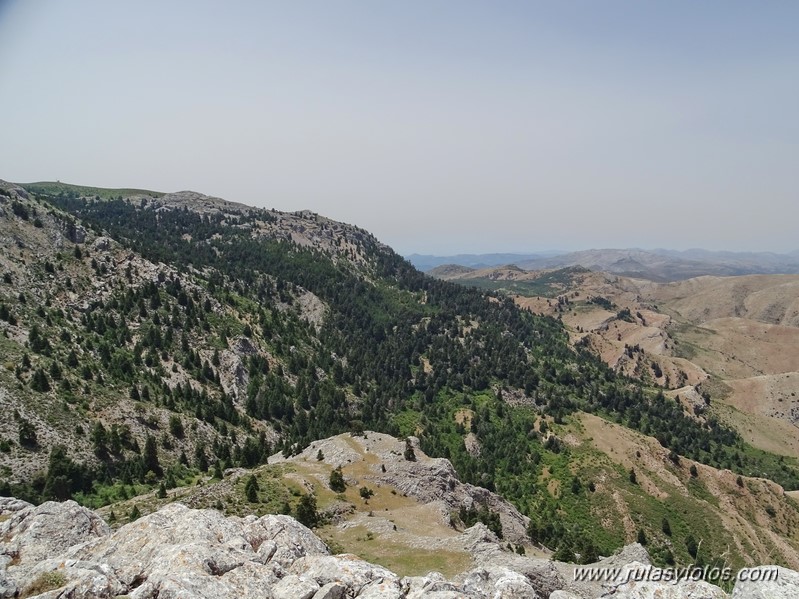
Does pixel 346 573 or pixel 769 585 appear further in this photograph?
pixel 346 573

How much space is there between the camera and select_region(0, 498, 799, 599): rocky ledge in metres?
21.1

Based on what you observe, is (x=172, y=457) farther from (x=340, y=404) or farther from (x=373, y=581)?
(x=373, y=581)

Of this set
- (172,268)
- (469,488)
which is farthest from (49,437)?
(172,268)

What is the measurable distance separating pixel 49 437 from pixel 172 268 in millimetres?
102113

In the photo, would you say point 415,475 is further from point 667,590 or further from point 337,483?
point 667,590

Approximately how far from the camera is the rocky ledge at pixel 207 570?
2108cm

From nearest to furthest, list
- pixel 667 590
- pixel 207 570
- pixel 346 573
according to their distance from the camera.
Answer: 1. pixel 667 590
2. pixel 207 570
3. pixel 346 573

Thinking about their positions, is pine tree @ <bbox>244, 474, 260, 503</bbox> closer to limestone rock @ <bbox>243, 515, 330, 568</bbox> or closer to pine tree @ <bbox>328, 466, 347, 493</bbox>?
pine tree @ <bbox>328, 466, 347, 493</bbox>

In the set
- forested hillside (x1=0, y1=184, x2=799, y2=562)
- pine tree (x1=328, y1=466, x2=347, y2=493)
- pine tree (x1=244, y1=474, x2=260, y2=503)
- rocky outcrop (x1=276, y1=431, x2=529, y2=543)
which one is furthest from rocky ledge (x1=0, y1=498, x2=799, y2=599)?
forested hillside (x1=0, y1=184, x2=799, y2=562)

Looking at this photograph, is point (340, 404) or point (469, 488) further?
point (340, 404)

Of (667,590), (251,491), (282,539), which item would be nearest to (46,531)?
(282,539)

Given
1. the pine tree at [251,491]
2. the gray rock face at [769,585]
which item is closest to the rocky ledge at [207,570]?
the gray rock face at [769,585]

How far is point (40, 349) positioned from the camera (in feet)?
320

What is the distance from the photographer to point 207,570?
23016mm
